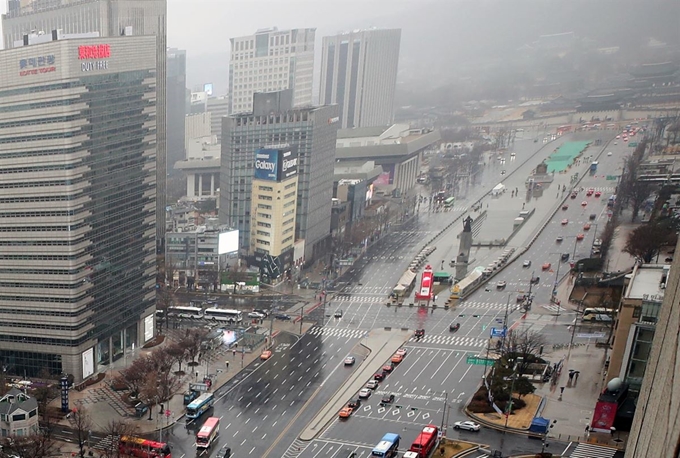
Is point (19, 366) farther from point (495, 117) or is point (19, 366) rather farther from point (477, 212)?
point (495, 117)

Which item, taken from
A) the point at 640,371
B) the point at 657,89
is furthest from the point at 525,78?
the point at 640,371

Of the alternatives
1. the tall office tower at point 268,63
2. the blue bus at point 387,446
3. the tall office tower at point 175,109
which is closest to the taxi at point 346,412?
the blue bus at point 387,446

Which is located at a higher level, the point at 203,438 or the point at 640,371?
the point at 640,371

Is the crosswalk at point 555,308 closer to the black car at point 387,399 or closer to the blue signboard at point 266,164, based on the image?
the black car at point 387,399

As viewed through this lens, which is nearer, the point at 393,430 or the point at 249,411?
the point at 393,430

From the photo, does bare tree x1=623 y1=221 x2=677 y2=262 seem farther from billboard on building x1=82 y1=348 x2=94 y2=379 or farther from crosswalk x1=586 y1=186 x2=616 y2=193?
billboard on building x1=82 y1=348 x2=94 y2=379

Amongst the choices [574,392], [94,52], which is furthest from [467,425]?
[94,52]
